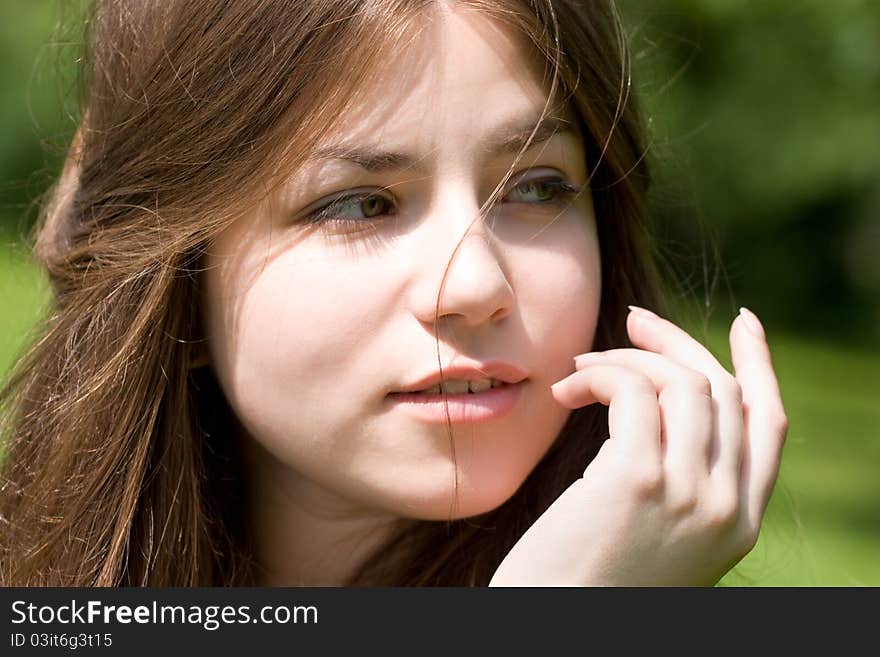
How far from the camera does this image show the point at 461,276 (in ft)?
6.47

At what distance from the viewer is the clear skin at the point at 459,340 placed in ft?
6.45

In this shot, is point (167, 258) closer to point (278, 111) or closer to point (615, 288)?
point (278, 111)

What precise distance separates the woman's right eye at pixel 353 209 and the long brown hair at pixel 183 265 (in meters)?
0.10

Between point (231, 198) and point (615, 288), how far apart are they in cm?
90

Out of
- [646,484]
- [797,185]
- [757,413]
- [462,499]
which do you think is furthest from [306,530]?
[797,185]

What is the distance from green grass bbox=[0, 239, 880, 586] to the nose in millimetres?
1215

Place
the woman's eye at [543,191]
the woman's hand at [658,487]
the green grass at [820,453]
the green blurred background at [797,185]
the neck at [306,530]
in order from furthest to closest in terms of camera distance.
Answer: the green blurred background at [797,185] < the green grass at [820,453] < the neck at [306,530] < the woman's eye at [543,191] < the woman's hand at [658,487]

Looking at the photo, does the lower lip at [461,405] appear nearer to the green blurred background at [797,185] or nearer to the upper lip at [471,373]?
the upper lip at [471,373]

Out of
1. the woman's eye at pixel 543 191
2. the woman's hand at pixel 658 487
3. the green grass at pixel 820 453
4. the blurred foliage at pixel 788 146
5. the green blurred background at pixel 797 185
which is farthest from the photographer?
the blurred foliage at pixel 788 146

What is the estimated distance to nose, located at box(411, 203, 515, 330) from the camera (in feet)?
6.45

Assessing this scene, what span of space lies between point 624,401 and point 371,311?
47 cm

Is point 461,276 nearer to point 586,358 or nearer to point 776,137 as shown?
point 586,358

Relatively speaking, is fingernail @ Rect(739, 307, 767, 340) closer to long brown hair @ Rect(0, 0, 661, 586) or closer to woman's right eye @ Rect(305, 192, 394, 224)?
long brown hair @ Rect(0, 0, 661, 586)

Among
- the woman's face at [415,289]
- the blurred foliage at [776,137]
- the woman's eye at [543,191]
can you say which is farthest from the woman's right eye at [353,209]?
the blurred foliage at [776,137]
